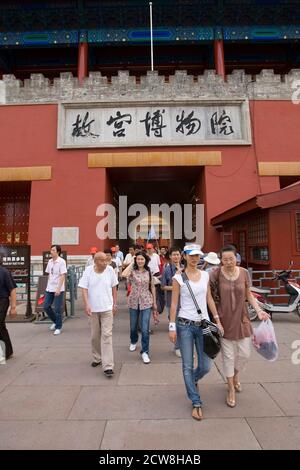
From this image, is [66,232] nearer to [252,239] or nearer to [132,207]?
[252,239]

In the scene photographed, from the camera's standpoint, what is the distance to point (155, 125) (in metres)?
13.1

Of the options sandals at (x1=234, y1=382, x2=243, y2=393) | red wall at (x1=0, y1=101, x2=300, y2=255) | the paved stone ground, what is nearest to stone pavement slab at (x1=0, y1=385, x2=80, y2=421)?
the paved stone ground

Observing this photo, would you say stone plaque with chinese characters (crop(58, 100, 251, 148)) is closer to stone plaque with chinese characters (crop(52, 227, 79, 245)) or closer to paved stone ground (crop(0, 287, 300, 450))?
stone plaque with chinese characters (crop(52, 227, 79, 245))

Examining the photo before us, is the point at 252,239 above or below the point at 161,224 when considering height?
below

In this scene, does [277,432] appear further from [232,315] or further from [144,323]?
[144,323]

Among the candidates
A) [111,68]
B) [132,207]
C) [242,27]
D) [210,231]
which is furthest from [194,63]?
[210,231]

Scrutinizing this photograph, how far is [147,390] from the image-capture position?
376 cm

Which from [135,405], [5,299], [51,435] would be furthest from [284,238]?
[51,435]

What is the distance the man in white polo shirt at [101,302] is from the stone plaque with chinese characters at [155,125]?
9585mm

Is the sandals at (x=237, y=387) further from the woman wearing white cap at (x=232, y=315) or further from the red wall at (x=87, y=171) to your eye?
the red wall at (x=87, y=171)

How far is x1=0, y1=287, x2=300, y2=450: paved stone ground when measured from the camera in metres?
2.71

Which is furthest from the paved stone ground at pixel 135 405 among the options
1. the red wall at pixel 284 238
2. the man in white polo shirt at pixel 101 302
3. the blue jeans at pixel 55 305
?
the red wall at pixel 284 238

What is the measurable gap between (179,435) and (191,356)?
2.36 ft

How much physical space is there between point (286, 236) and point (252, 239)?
161cm
